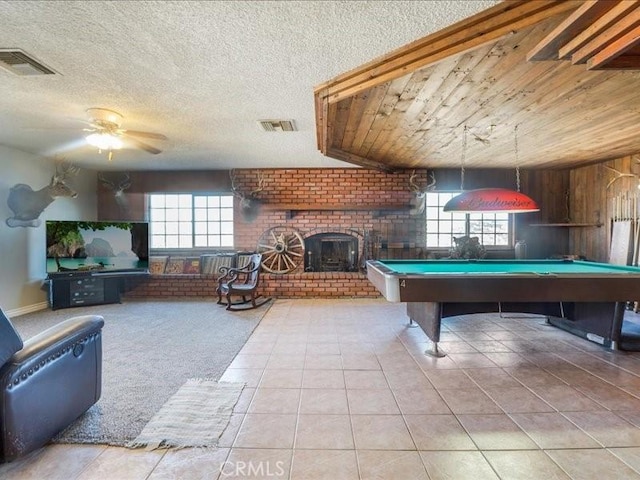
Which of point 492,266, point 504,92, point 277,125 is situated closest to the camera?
point 504,92

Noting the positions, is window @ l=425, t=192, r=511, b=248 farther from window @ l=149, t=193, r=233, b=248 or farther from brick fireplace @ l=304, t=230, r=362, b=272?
window @ l=149, t=193, r=233, b=248

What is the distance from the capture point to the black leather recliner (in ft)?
5.41

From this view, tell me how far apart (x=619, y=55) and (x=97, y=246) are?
22.0 feet

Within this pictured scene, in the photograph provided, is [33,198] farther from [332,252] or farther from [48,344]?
[332,252]

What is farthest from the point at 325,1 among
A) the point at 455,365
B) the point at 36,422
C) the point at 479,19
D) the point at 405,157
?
the point at 405,157

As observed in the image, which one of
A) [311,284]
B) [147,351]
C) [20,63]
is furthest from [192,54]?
[311,284]

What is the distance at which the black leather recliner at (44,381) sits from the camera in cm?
165

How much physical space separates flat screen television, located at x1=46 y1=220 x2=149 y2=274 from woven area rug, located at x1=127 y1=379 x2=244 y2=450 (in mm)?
3965

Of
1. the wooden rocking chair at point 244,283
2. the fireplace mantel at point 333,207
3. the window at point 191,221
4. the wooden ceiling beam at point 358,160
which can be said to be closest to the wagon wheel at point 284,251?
the fireplace mantel at point 333,207

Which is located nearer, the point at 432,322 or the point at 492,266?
the point at 432,322

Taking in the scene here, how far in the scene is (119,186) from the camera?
6312 millimetres

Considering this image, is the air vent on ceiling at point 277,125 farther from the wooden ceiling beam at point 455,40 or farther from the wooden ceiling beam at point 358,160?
the wooden ceiling beam at point 455,40

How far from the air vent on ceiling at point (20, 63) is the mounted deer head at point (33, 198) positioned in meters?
2.93

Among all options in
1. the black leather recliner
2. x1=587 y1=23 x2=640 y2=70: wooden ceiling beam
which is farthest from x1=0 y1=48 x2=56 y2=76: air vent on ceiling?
x1=587 y1=23 x2=640 y2=70: wooden ceiling beam
